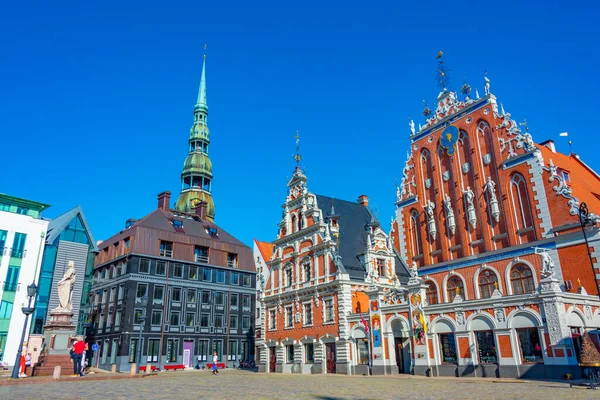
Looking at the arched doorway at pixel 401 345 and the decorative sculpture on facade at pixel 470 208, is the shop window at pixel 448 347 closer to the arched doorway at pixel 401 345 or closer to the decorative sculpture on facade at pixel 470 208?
the arched doorway at pixel 401 345

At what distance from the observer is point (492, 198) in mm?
30938

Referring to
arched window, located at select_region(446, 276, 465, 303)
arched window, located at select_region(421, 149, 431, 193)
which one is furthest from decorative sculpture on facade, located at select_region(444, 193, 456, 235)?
arched window, located at select_region(446, 276, 465, 303)

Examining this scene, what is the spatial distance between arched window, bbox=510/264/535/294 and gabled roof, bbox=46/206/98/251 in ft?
154

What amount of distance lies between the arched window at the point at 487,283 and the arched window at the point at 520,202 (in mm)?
3574

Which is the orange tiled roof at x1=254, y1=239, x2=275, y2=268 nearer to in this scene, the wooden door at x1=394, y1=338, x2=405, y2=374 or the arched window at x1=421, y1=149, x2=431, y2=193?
the arched window at x1=421, y1=149, x2=431, y2=193

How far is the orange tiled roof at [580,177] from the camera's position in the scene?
95.3 ft

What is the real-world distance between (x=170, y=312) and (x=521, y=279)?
37812mm

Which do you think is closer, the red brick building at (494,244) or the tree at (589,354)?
the tree at (589,354)

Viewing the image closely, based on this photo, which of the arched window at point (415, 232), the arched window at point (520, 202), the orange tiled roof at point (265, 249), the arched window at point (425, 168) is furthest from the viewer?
the orange tiled roof at point (265, 249)

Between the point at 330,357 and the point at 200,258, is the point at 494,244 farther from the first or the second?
the point at 200,258

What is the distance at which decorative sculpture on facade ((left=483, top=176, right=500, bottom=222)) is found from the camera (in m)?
30.5

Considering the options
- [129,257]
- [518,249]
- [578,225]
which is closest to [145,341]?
[129,257]

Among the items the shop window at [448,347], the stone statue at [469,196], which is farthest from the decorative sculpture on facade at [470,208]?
the shop window at [448,347]

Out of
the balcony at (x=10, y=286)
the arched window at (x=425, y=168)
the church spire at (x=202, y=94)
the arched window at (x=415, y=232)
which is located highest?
the church spire at (x=202, y=94)
